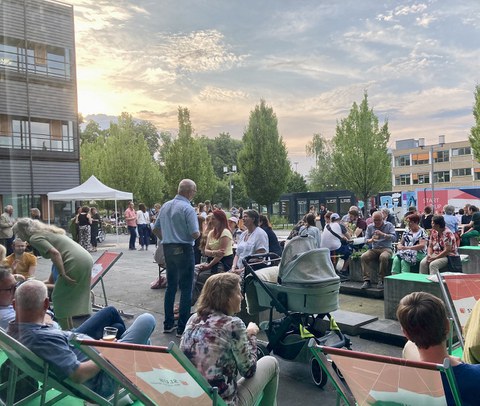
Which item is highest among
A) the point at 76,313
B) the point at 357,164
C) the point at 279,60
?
the point at 279,60

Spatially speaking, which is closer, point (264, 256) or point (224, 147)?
point (264, 256)

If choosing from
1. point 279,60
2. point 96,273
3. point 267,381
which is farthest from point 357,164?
point 267,381

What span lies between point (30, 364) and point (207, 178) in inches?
1255

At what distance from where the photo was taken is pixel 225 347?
103 inches

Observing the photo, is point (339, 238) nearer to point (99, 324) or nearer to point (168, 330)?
point (168, 330)

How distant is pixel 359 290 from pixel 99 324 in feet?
16.7

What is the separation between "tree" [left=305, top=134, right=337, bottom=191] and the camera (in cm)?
6303

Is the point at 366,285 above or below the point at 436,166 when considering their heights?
below

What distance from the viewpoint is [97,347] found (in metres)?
2.34

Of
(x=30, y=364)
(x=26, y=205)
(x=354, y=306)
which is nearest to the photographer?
(x=30, y=364)

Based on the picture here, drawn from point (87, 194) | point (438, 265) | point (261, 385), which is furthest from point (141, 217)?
point (261, 385)

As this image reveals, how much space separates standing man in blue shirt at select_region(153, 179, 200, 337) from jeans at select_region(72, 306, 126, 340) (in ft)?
5.33

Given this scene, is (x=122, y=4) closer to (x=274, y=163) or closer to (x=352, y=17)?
(x=352, y=17)

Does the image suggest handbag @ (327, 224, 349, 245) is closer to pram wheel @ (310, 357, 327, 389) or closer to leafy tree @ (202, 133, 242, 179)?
pram wheel @ (310, 357, 327, 389)
